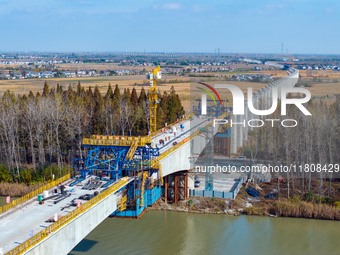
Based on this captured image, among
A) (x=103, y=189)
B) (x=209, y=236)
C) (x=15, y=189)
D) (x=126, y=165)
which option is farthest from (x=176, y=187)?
(x=15, y=189)

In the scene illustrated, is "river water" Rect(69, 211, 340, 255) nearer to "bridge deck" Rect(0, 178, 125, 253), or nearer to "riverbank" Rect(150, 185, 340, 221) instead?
"riverbank" Rect(150, 185, 340, 221)

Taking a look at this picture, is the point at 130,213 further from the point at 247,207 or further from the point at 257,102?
the point at 257,102

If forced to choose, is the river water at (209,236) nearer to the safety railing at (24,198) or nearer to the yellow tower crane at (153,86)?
the safety railing at (24,198)

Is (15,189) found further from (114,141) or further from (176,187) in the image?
(114,141)

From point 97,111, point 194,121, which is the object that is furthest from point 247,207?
point 97,111

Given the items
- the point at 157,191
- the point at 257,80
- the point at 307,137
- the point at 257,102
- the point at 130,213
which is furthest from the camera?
the point at 257,80

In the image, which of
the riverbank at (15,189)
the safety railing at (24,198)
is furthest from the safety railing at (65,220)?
the riverbank at (15,189)

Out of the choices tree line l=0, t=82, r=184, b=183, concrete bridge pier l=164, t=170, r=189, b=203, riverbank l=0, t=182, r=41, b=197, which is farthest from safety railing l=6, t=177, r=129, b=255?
tree line l=0, t=82, r=184, b=183
